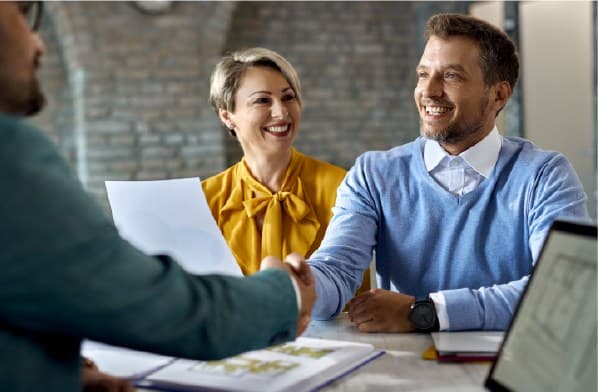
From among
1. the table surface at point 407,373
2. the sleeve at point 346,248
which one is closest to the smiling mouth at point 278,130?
the sleeve at point 346,248

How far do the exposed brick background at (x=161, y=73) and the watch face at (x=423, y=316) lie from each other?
404cm

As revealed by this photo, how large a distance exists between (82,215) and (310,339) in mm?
659

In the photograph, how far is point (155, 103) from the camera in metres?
5.32

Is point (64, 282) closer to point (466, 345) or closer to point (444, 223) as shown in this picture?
point (466, 345)

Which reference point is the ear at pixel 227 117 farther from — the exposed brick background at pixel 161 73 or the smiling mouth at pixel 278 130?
the exposed brick background at pixel 161 73

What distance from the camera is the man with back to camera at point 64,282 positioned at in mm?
738

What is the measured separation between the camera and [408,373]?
118cm

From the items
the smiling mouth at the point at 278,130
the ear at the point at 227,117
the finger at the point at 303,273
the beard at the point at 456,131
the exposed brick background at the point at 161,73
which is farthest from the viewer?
the exposed brick background at the point at 161,73

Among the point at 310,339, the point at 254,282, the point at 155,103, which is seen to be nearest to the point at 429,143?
the point at 310,339

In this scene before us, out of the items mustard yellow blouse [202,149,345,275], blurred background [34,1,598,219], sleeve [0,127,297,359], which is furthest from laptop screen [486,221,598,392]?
blurred background [34,1,598,219]

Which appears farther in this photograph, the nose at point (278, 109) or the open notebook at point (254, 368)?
the nose at point (278, 109)

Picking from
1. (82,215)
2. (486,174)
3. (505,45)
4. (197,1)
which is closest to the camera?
(82,215)

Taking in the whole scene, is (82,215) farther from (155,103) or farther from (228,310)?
(155,103)

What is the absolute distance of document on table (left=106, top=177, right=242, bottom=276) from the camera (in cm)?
159
